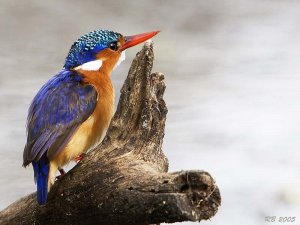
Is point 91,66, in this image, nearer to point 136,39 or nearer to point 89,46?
point 89,46

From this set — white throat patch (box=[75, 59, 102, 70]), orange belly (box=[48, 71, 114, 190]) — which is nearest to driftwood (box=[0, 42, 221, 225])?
orange belly (box=[48, 71, 114, 190])

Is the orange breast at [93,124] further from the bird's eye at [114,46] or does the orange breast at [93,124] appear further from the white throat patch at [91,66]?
the bird's eye at [114,46]

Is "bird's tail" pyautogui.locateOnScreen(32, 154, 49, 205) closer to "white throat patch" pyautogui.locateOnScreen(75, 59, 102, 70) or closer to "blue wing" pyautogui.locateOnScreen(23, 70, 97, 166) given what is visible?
"blue wing" pyautogui.locateOnScreen(23, 70, 97, 166)

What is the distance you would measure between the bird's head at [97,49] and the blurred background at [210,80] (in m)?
1.32

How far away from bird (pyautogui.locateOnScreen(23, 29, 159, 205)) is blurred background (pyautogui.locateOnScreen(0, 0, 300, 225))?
1.37m

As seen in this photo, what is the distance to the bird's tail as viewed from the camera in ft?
11.1

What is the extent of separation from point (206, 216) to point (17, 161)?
3.27 m

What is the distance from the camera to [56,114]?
12.3 feet

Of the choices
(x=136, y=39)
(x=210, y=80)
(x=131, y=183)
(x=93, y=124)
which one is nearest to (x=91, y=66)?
(x=136, y=39)

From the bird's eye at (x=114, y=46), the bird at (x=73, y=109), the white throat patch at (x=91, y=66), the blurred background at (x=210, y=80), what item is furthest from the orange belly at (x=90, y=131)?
the blurred background at (x=210, y=80)

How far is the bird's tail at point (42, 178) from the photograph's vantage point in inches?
133

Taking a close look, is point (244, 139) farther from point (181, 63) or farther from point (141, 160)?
point (141, 160)

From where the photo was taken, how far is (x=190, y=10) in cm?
948

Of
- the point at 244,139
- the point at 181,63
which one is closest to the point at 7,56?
the point at 181,63
